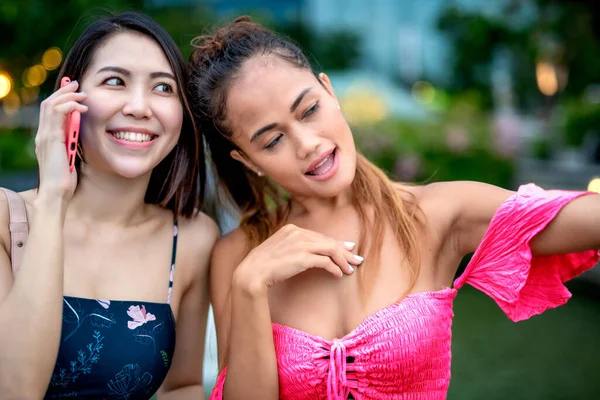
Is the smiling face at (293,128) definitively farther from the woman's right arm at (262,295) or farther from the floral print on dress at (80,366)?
the floral print on dress at (80,366)

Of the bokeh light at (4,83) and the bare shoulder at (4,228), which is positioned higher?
the bare shoulder at (4,228)

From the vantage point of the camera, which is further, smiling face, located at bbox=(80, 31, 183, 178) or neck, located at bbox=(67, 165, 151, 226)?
neck, located at bbox=(67, 165, 151, 226)

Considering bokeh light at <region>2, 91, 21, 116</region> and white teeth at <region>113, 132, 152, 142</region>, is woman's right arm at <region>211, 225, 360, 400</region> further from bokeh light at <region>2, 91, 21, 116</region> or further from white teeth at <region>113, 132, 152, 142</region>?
bokeh light at <region>2, 91, 21, 116</region>

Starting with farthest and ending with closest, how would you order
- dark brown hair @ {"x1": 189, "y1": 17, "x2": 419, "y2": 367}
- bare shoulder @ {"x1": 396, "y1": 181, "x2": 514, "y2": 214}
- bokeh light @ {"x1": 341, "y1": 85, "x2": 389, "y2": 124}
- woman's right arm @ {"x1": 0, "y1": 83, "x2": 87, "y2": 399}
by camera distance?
bokeh light @ {"x1": 341, "y1": 85, "x2": 389, "y2": 124}
dark brown hair @ {"x1": 189, "y1": 17, "x2": 419, "y2": 367}
bare shoulder @ {"x1": 396, "y1": 181, "x2": 514, "y2": 214}
woman's right arm @ {"x1": 0, "y1": 83, "x2": 87, "y2": 399}

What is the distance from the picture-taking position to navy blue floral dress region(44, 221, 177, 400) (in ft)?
7.39

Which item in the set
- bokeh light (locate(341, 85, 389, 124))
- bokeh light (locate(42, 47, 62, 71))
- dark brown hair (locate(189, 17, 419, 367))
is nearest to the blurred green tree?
A: bokeh light (locate(341, 85, 389, 124))

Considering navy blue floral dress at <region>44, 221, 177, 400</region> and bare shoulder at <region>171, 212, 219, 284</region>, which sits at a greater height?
bare shoulder at <region>171, 212, 219, 284</region>

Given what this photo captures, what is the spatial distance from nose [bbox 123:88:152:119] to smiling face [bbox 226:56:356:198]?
0.93 feet

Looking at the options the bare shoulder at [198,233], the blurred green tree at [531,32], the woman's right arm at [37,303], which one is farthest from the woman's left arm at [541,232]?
the blurred green tree at [531,32]

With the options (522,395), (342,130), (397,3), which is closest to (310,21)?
(397,3)

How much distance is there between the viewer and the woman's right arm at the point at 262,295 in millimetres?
2219

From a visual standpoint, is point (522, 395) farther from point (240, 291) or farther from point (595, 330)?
point (240, 291)

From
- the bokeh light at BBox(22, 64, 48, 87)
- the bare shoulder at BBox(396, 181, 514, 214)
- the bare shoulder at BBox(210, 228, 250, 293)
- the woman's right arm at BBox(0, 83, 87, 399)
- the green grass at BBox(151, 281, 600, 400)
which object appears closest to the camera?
the woman's right arm at BBox(0, 83, 87, 399)

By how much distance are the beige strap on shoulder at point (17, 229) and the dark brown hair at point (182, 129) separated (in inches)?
10.3
